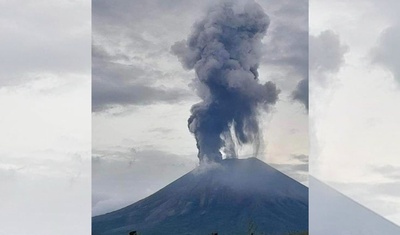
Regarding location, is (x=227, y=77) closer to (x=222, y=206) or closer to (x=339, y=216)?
(x=222, y=206)

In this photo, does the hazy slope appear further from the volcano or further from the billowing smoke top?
the billowing smoke top

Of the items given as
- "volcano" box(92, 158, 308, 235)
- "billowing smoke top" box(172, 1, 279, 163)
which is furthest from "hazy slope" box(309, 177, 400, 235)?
"billowing smoke top" box(172, 1, 279, 163)

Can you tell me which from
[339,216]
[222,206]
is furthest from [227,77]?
[339,216]

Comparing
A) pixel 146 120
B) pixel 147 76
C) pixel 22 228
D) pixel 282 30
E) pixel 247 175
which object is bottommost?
pixel 22 228

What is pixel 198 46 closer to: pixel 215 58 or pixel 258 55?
pixel 215 58

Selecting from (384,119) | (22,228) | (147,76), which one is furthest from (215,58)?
(22,228)

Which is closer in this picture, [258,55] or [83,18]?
[83,18]

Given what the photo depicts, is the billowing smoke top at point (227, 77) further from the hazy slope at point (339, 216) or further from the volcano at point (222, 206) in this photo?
the hazy slope at point (339, 216)
